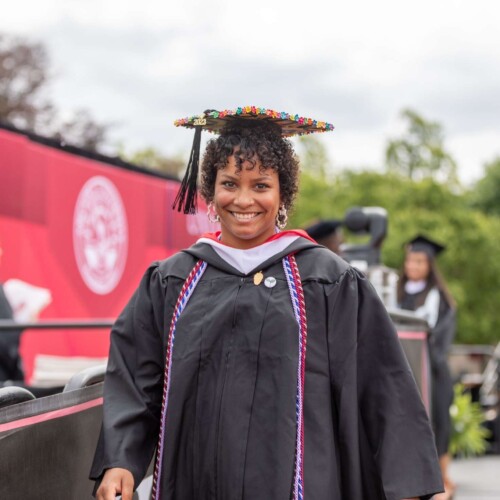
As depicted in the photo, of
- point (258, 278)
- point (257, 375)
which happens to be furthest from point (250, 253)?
point (257, 375)

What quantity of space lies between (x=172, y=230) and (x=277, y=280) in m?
9.79

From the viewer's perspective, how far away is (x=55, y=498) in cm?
256

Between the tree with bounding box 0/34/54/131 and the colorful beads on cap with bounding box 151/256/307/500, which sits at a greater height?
the tree with bounding box 0/34/54/131

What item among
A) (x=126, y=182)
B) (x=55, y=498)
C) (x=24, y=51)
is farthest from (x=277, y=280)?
(x=24, y=51)

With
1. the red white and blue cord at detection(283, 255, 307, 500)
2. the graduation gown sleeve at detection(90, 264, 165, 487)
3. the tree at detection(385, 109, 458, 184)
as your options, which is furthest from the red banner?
the tree at detection(385, 109, 458, 184)

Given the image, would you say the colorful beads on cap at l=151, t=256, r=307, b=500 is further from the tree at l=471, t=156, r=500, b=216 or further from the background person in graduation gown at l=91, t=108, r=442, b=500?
the tree at l=471, t=156, r=500, b=216

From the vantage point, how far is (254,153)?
2758 mm

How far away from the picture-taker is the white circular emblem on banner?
10008 millimetres

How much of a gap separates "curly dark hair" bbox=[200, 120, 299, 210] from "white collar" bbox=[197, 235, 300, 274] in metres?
0.18

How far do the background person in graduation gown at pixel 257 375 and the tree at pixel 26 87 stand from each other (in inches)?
751

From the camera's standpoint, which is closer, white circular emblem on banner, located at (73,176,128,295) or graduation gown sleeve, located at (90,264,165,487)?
graduation gown sleeve, located at (90,264,165,487)

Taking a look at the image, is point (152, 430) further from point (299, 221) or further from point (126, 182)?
point (299, 221)

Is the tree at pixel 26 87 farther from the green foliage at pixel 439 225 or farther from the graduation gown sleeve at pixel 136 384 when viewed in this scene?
the graduation gown sleeve at pixel 136 384

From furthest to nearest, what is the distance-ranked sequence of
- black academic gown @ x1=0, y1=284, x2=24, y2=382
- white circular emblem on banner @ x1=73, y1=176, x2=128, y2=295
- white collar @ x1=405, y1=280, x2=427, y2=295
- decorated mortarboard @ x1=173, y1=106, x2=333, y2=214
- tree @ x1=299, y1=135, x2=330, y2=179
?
tree @ x1=299, y1=135, x2=330, y2=179, white circular emblem on banner @ x1=73, y1=176, x2=128, y2=295, white collar @ x1=405, y1=280, x2=427, y2=295, black academic gown @ x1=0, y1=284, x2=24, y2=382, decorated mortarboard @ x1=173, y1=106, x2=333, y2=214
